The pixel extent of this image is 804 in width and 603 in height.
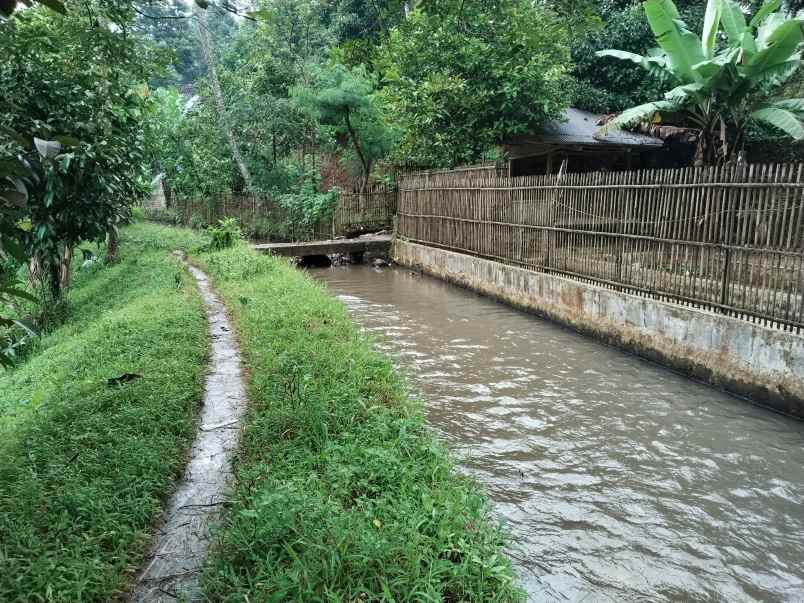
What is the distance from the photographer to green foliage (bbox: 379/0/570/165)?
1433cm

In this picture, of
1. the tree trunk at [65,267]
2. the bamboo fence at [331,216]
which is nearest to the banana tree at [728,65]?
the bamboo fence at [331,216]

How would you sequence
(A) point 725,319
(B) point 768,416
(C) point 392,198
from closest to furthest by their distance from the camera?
(B) point 768,416 < (A) point 725,319 < (C) point 392,198

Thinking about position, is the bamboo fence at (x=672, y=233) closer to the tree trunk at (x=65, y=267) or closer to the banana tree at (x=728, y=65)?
the banana tree at (x=728, y=65)

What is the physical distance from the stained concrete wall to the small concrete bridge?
7185mm

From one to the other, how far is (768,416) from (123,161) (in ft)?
28.6

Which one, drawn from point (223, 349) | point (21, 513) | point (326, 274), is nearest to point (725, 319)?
point (223, 349)

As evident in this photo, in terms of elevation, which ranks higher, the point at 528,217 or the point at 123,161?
the point at 123,161

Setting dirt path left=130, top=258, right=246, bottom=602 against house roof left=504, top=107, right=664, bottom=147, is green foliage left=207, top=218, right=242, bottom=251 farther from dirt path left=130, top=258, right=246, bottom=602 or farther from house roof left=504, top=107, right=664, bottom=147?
dirt path left=130, top=258, right=246, bottom=602

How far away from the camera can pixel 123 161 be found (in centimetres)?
877

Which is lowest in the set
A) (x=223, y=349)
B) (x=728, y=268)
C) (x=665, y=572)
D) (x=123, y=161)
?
(x=665, y=572)

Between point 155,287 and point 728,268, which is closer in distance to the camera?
point 728,268

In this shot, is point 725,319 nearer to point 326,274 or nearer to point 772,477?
point 772,477

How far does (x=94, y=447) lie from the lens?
4.05 metres

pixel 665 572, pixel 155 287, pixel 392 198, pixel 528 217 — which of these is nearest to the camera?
pixel 665 572
